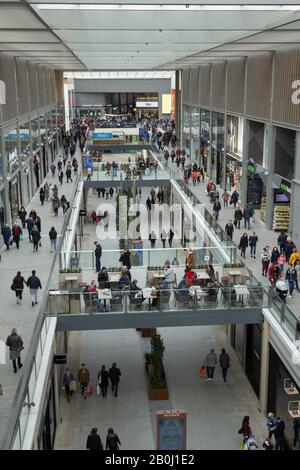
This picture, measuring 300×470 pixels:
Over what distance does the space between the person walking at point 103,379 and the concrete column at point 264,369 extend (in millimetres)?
4279

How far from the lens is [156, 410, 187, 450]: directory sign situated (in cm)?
1235

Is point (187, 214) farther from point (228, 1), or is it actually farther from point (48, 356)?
point (228, 1)

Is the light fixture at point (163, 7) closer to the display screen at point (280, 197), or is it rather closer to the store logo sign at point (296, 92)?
the store logo sign at point (296, 92)

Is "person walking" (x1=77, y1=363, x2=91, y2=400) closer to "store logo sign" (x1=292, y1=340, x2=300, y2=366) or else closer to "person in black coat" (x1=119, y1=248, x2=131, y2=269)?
"person in black coat" (x1=119, y1=248, x2=131, y2=269)

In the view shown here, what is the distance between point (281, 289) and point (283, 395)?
2.64 metres

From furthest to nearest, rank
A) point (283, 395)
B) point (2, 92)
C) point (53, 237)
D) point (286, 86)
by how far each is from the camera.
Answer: point (2, 92) → point (286, 86) → point (53, 237) → point (283, 395)

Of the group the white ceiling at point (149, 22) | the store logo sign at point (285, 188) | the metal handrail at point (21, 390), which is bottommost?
the metal handrail at point (21, 390)

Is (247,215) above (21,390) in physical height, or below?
below

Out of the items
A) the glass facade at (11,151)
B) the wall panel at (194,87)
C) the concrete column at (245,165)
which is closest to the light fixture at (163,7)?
the glass facade at (11,151)

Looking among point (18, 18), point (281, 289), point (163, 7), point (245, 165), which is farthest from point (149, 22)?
point (245, 165)

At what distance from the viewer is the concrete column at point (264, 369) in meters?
15.3

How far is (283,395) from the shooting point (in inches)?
563

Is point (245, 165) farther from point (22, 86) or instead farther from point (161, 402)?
point (161, 402)
